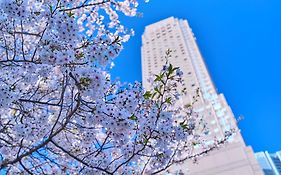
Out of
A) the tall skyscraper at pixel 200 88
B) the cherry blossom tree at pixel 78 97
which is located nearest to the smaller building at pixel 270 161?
the tall skyscraper at pixel 200 88

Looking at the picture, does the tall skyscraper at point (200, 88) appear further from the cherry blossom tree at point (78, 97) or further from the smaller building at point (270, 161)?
the smaller building at point (270, 161)

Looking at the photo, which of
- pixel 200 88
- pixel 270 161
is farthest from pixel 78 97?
pixel 270 161

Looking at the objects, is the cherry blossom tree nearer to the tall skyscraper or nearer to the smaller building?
the tall skyscraper

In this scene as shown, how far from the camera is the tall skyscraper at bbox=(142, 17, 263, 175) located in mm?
33406

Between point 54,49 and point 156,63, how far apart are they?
7607 cm

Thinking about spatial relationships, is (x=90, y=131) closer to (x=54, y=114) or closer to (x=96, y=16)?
(x=54, y=114)

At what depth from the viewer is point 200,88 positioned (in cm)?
3175

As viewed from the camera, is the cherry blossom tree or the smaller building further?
the smaller building

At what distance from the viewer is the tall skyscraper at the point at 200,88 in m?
33.4

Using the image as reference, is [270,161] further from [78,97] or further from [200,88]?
[78,97]

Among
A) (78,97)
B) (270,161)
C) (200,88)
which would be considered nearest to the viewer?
(78,97)

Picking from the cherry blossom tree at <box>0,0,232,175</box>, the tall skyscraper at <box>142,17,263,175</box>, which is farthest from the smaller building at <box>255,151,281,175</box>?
the cherry blossom tree at <box>0,0,232,175</box>

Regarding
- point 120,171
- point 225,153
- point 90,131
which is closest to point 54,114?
point 90,131

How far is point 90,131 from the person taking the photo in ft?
13.6
